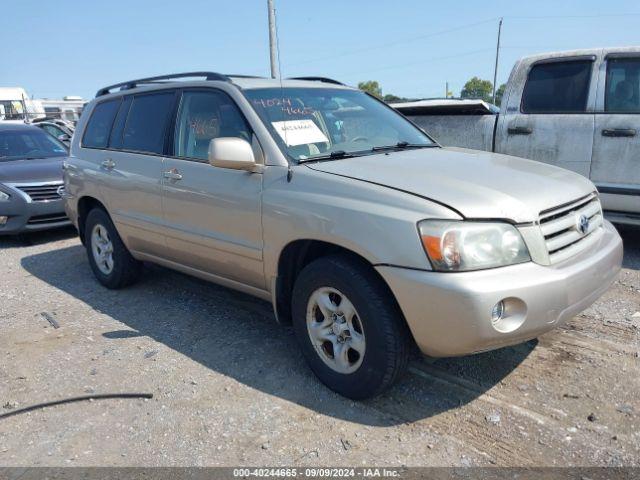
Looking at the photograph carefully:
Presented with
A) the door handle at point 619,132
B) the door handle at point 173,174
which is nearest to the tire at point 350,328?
the door handle at point 173,174

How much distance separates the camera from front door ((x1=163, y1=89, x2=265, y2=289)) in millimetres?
3344

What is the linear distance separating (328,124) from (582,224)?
5.53 ft

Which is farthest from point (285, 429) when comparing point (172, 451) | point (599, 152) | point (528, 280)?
point (599, 152)

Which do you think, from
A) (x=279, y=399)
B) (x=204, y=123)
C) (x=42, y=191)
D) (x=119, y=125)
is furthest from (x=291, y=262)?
(x=42, y=191)

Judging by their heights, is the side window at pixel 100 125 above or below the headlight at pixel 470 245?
above

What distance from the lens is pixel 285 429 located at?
277 cm

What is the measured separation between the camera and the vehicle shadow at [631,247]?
4.93 meters

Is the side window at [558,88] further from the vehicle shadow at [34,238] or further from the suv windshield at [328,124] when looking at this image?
the vehicle shadow at [34,238]

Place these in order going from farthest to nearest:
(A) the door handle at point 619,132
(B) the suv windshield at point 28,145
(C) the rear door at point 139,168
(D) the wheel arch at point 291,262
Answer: (B) the suv windshield at point 28,145
(A) the door handle at point 619,132
(C) the rear door at point 139,168
(D) the wheel arch at point 291,262

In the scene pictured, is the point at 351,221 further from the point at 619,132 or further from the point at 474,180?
the point at 619,132

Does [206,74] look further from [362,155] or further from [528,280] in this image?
[528,280]

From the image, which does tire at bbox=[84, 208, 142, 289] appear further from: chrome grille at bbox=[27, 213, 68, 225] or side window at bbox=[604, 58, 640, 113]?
side window at bbox=[604, 58, 640, 113]

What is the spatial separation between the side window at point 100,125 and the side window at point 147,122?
36 centimetres

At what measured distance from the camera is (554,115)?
5.33 m
